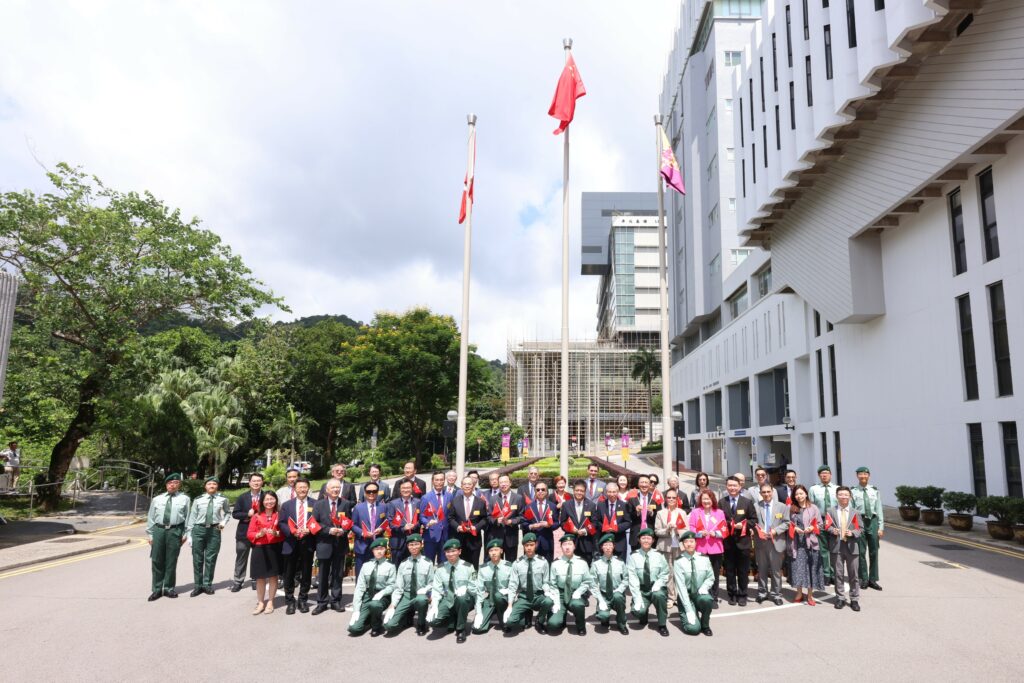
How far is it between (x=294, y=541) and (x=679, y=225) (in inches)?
2230

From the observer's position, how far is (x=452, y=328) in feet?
158

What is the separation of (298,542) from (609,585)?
15.3 feet

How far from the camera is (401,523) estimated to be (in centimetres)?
959

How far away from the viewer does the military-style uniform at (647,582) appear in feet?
27.0

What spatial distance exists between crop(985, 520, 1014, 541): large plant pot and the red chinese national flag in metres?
14.9

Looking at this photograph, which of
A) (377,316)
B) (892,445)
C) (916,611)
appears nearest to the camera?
(916,611)

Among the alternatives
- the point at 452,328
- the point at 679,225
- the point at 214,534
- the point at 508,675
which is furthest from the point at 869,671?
the point at 679,225

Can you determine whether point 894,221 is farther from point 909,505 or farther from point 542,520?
point 542,520

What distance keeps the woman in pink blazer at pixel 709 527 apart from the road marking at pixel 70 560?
12692 millimetres

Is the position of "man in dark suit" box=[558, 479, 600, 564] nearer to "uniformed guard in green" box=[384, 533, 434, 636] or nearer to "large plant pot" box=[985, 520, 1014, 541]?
"uniformed guard in green" box=[384, 533, 434, 636]

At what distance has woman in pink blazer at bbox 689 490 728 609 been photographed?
9.33 meters

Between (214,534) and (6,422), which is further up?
(6,422)

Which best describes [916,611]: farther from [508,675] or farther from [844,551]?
[508,675]

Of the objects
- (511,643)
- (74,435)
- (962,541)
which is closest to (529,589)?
(511,643)
